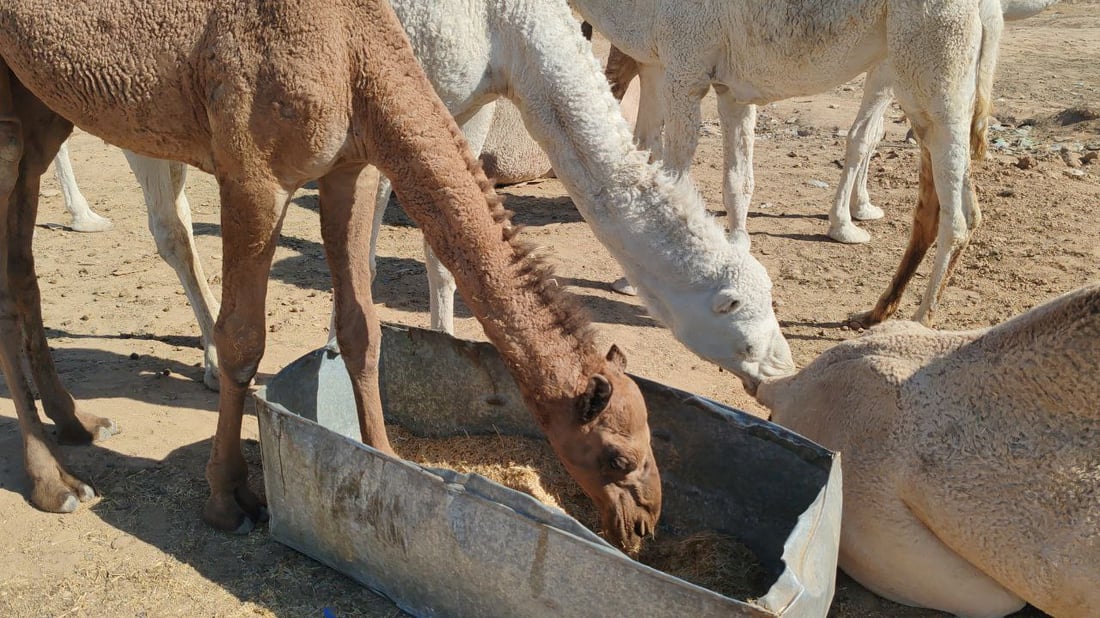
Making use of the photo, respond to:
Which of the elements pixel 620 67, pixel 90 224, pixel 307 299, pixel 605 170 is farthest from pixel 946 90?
pixel 90 224

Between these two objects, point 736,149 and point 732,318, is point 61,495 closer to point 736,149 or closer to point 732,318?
point 732,318

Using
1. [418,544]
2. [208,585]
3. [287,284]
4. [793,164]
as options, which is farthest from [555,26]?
[793,164]

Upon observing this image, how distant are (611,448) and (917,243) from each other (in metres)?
3.66

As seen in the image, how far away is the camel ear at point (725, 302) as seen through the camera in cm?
432

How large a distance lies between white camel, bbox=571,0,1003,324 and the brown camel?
1.65 m

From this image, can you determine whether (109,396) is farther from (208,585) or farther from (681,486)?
(681,486)

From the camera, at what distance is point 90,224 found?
7.45m

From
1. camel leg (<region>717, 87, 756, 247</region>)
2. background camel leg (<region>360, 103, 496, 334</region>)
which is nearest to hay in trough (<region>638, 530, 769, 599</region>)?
background camel leg (<region>360, 103, 496, 334</region>)

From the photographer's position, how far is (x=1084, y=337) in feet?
9.91

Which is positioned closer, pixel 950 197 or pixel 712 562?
pixel 712 562

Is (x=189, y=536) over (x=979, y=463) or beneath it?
beneath

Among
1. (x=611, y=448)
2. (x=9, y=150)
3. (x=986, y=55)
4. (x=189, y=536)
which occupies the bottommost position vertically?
(x=189, y=536)

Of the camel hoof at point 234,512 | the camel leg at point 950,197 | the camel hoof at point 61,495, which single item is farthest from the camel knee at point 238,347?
the camel leg at point 950,197

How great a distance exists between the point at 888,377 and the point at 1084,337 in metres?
0.67
